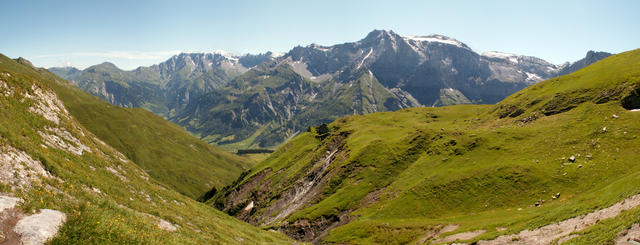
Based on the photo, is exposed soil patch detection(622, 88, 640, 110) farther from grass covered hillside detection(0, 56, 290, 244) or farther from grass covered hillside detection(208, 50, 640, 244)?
grass covered hillside detection(0, 56, 290, 244)

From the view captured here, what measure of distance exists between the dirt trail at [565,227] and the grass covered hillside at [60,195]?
3045 cm

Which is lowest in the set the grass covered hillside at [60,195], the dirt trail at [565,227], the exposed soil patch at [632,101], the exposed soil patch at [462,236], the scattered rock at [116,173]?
Answer: the exposed soil patch at [462,236]

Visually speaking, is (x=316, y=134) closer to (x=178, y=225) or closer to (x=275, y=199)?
(x=275, y=199)

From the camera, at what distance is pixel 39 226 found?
546 inches

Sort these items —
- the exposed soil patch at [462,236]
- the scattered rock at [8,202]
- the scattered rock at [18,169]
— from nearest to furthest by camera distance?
the scattered rock at [8,202], the scattered rock at [18,169], the exposed soil patch at [462,236]

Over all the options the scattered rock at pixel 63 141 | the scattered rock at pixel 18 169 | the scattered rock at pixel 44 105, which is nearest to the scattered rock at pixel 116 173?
the scattered rock at pixel 63 141

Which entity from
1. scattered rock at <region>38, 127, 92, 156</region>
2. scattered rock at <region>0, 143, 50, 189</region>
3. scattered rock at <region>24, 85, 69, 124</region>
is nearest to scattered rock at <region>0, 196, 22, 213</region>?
scattered rock at <region>0, 143, 50, 189</region>

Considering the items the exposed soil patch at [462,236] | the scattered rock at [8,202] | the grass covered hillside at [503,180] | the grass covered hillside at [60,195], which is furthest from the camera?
the exposed soil patch at [462,236]

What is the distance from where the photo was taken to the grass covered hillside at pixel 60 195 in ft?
47.7

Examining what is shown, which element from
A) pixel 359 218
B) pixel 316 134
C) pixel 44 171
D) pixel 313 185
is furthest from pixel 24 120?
pixel 316 134

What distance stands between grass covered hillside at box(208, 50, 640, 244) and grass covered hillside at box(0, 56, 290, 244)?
97.2ft

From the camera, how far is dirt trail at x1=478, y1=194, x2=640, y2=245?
2731 centimetres

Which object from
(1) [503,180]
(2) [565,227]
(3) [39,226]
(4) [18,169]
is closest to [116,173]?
(4) [18,169]

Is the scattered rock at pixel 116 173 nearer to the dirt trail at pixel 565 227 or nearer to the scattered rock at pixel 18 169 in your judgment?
the scattered rock at pixel 18 169
